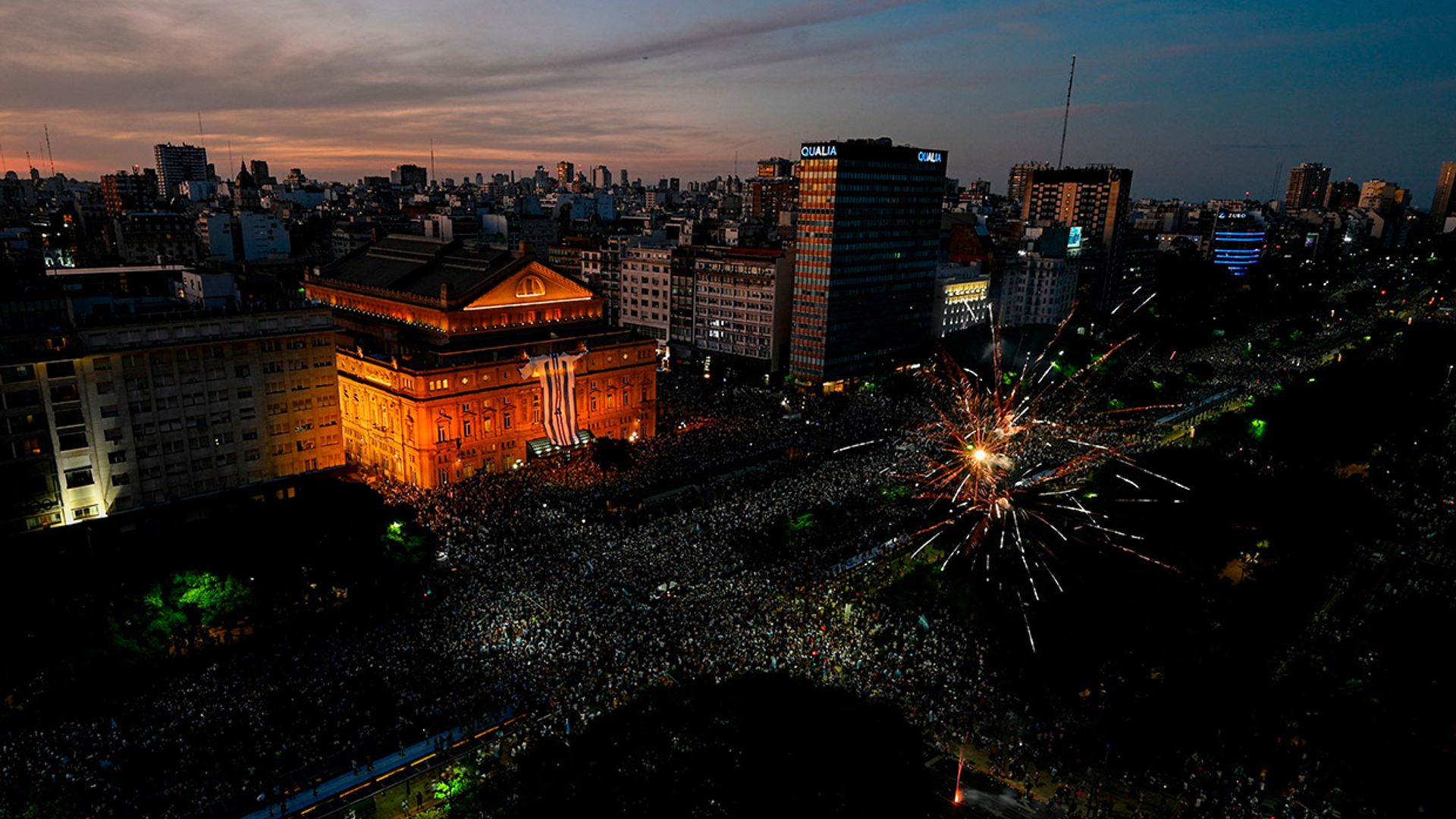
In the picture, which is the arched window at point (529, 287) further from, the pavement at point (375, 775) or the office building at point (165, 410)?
the pavement at point (375, 775)

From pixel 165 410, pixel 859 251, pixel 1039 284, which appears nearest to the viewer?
pixel 165 410

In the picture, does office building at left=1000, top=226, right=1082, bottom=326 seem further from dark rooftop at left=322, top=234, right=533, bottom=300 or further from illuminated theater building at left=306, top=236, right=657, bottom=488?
dark rooftop at left=322, top=234, right=533, bottom=300

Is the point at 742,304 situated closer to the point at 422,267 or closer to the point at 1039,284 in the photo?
the point at 422,267

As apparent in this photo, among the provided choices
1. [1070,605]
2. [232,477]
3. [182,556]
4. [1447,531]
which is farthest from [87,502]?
[1447,531]

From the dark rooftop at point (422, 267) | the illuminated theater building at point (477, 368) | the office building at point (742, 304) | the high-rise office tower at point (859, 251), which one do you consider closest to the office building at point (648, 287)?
the office building at point (742, 304)

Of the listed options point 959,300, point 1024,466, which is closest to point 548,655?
point 1024,466
